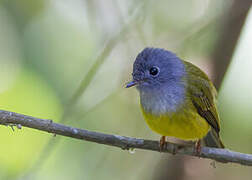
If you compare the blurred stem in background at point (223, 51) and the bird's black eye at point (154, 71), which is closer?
the bird's black eye at point (154, 71)

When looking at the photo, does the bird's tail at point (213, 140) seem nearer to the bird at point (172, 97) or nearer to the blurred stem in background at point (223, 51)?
the bird at point (172, 97)

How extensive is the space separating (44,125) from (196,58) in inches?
104

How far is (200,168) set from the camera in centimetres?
436

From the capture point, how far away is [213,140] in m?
4.00

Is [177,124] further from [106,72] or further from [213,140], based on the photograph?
[106,72]

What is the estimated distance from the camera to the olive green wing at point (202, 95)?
3.66 m

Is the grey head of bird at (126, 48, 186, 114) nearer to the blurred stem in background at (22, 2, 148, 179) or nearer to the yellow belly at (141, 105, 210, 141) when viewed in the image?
Answer: the yellow belly at (141, 105, 210, 141)

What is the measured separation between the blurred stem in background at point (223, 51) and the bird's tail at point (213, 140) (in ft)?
1.23

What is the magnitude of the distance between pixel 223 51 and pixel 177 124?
4.56 feet

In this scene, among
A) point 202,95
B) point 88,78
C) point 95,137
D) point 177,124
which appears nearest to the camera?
point 95,137

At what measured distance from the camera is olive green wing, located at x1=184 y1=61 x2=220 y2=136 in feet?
12.0

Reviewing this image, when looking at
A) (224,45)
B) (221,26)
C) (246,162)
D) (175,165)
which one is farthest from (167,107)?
(221,26)

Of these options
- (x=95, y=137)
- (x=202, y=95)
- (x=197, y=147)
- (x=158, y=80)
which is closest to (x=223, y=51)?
(x=202, y=95)

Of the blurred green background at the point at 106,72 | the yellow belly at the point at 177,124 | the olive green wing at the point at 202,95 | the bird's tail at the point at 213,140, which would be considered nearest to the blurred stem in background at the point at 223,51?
the blurred green background at the point at 106,72
